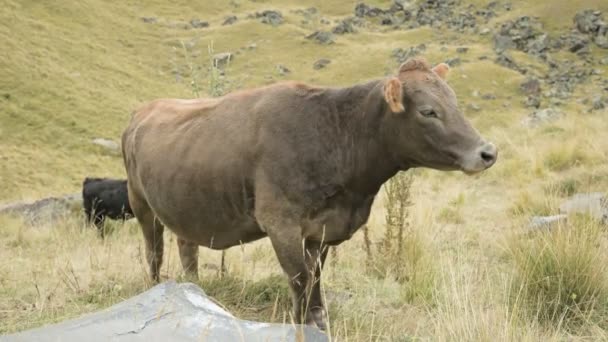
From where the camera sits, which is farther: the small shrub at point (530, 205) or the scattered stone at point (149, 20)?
the scattered stone at point (149, 20)

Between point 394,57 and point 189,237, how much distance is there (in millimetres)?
46718

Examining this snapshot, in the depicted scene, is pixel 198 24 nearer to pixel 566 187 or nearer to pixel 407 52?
pixel 407 52

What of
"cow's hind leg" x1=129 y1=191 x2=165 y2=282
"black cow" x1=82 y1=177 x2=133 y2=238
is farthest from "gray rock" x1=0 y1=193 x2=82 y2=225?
"cow's hind leg" x1=129 y1=191 x2=165 y2=282

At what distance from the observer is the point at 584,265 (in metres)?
5.56

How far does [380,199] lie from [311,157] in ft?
28.0

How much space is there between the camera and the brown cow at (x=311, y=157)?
15.9ft

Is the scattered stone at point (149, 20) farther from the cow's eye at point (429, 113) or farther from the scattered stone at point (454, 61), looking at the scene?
the cow's eye at point (429, 113)

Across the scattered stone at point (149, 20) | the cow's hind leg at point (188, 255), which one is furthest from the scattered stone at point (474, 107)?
the scattered stone at point (149, 20)

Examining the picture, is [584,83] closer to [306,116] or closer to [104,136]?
[104,136]

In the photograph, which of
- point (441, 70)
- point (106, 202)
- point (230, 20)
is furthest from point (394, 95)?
point (230, 20)

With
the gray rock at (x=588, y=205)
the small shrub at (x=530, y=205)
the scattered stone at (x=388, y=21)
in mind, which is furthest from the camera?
the scattered stone at (x=388, y=21)

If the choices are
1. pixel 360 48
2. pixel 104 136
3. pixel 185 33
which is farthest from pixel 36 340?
pixel 185 33

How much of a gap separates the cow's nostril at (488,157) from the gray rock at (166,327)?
155cm

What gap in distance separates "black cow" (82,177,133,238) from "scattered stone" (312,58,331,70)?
39.2 m
